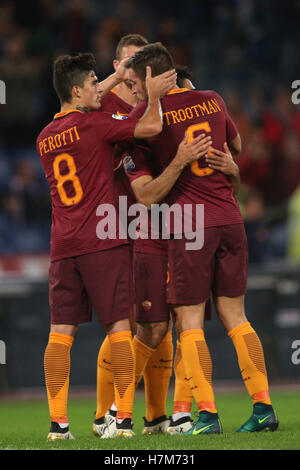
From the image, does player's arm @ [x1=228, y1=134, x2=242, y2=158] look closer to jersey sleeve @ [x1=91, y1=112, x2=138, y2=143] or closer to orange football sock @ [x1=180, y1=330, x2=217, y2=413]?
jersey sleeve @ [x1=91, y1=112, x2=138, y2=143]

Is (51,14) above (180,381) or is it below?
above

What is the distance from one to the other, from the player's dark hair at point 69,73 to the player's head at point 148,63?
273 mm

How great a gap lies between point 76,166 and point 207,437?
167 cm

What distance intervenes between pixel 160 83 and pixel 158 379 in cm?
190

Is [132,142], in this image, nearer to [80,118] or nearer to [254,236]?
[80,118]

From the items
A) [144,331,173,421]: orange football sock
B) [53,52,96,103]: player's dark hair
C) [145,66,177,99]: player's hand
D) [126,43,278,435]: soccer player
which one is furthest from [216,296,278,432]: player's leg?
[53,52,96,103]: player's dark hair

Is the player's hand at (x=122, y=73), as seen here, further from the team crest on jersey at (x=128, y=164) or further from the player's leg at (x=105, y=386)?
the player's leg at (x=105, y=386)

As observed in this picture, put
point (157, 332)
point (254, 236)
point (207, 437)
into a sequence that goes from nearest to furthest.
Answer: point (207, 437)
point (157, 332)
point (254, 236)

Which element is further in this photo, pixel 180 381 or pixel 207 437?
pixel 180 381

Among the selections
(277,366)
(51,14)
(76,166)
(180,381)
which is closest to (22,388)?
(277,366)

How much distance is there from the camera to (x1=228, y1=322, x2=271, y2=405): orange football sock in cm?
512

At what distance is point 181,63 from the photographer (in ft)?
44.5

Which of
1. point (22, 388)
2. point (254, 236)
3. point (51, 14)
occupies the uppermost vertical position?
point (51, 14)

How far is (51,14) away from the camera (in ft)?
47.2
